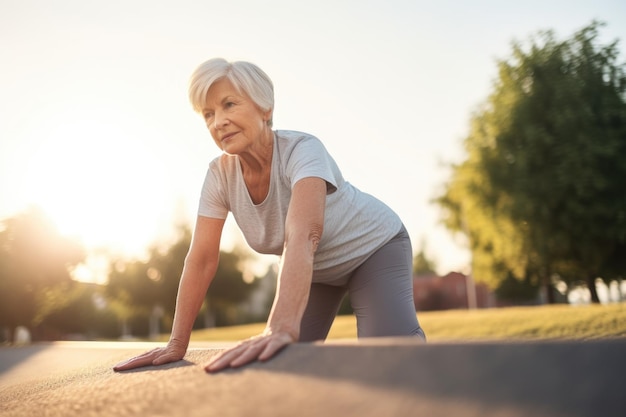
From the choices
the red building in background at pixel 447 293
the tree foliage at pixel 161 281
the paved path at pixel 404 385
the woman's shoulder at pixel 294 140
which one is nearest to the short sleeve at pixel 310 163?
the woman's shoulder at pixel 294 140

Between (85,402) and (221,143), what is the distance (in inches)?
55.8

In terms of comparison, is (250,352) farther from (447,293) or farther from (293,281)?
(447,293)

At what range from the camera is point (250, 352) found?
5.52ft

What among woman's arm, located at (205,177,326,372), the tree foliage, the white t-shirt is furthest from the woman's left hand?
the tree foliage

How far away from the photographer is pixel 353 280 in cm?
333

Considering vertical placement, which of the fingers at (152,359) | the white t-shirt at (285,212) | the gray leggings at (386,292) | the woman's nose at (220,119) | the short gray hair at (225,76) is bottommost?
the fingers at (152,359)

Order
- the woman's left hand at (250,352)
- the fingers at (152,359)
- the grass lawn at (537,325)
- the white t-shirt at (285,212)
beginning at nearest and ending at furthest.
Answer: the woman's left hand at (250,352), the fingers at (152,359), the white t-shirt at (285,212), the grass lawn at (537,325)

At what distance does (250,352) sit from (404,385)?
25.1 inches

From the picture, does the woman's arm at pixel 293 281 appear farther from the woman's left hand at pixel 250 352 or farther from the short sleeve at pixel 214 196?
the short sleeve at pixel 214 196

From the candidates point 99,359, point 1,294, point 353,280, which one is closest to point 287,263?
point 353,280

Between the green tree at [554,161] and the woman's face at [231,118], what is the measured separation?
18.7 meters

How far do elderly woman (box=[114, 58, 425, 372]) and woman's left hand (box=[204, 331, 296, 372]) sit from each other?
477 millimetres

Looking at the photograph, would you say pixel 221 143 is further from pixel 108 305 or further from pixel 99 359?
pixel 108 305

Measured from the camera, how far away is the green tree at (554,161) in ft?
64.8
